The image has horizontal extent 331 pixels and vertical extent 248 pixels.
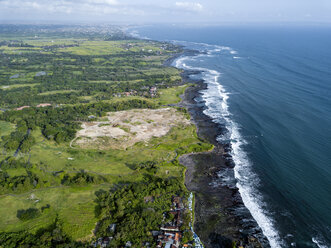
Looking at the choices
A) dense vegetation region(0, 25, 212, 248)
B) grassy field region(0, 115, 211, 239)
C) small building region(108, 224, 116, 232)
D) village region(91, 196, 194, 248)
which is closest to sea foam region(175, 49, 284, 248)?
dense vegetation region(0, 25, 212, 248)

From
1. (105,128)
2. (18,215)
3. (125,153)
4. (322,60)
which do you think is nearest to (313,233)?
(125,153)

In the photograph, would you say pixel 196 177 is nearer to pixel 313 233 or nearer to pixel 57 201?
pixel 313 233

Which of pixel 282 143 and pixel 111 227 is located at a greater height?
pixel 282 143

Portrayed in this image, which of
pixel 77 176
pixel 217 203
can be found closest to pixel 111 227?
pixel 77 176

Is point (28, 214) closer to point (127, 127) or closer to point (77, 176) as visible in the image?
point (77, 176)

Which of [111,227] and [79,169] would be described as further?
[79,169]

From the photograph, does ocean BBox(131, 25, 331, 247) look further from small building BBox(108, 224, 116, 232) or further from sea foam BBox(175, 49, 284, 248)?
small building BBox(108, 224, 116, 232)
